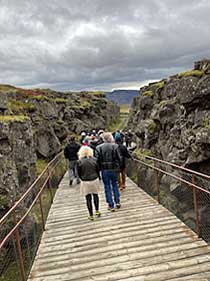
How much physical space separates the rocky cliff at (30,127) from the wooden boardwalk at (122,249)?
2.86m

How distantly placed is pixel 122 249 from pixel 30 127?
33.7ft

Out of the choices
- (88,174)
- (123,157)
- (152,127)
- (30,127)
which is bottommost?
(152,127)

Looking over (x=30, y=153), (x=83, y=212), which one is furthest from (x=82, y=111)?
(x=83, y=212)

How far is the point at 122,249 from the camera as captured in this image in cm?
636

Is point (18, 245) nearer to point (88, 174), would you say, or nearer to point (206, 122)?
point (88, 174)

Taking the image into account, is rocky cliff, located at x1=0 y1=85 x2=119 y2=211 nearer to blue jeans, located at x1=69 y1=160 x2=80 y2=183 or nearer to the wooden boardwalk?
blue jeans, located at x1=69 y1=160 x2=80 y2=183

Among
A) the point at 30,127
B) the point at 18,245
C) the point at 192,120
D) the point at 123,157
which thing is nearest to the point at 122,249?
the point at 18,245

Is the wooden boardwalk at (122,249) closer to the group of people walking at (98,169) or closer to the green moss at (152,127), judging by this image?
the group of people walking at (98,169)

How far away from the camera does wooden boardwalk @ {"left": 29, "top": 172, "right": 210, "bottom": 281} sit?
5371mm

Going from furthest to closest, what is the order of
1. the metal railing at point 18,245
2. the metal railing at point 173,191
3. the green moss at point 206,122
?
the green moss at point 206,122, the metal railing at point 173,191, the metal railing at point 18,245

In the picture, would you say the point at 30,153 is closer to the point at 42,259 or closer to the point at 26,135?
the point at 26,135

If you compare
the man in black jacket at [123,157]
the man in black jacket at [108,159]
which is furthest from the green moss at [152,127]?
the man in black jacket at [108,159]

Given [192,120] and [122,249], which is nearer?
[122,249]

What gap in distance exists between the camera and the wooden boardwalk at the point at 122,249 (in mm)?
5371
